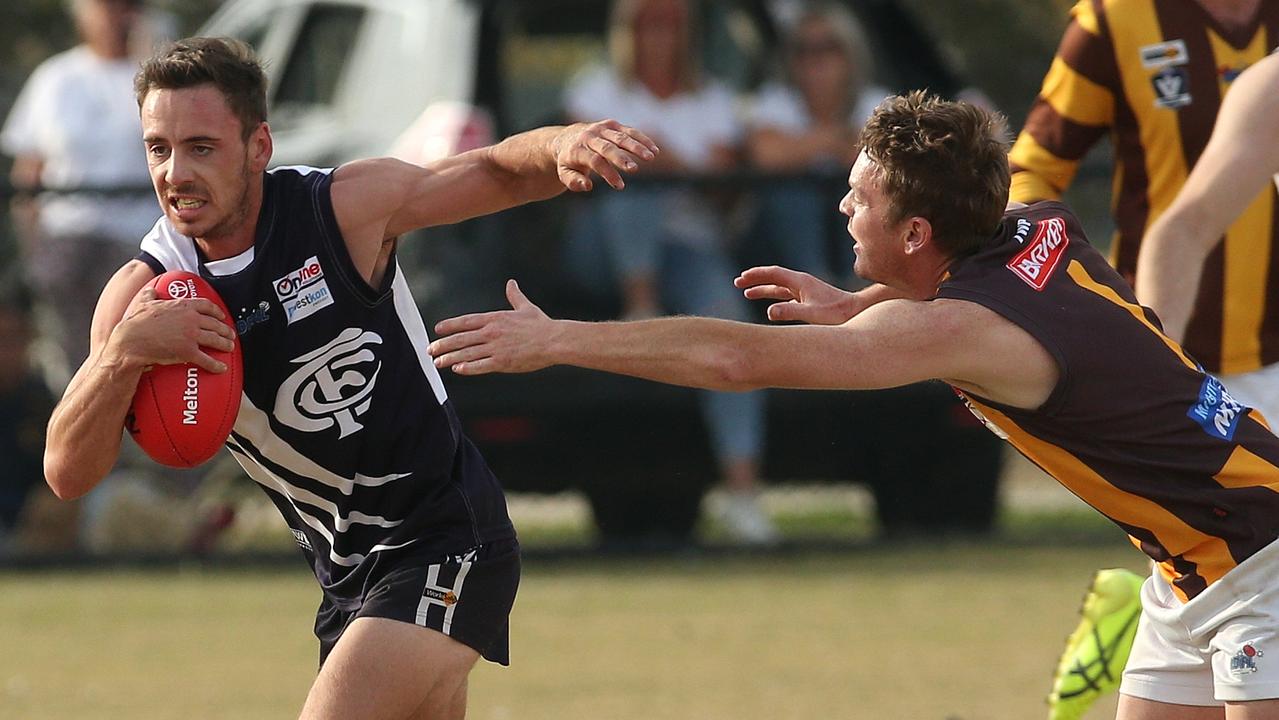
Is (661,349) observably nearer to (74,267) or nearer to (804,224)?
(804,224)

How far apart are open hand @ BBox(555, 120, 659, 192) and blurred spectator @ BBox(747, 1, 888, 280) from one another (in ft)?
18.3

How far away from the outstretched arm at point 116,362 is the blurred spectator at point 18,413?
5969 mm

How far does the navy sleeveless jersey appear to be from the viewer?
439cm

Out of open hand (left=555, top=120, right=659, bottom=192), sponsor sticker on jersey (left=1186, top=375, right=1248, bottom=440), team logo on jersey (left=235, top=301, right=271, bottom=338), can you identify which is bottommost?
sponsor sticker on jersey (left=1186, top=375, right=1248, bottom=440)

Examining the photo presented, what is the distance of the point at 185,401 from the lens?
13.8 feet

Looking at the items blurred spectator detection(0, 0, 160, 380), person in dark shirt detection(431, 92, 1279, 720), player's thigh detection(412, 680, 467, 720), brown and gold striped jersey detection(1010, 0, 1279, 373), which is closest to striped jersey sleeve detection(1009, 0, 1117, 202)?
brown and gold striped jersey detection(1010, 0, 1279, 373)

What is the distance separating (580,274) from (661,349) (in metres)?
6.22

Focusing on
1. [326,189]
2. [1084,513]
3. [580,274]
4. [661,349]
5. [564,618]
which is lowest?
[1084,513]

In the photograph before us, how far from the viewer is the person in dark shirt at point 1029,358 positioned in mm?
3676

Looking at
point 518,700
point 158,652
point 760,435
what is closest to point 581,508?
point 760,435

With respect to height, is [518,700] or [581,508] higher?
[518,700]

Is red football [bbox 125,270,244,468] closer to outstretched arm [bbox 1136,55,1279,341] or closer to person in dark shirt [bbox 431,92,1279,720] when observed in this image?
person in dark shirt [bbox 431,92,1279,720]

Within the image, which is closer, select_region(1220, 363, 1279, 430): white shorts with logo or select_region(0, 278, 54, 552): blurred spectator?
select_region(1220, 363, 1279, 430): white shorts with logo

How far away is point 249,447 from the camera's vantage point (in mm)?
4547
